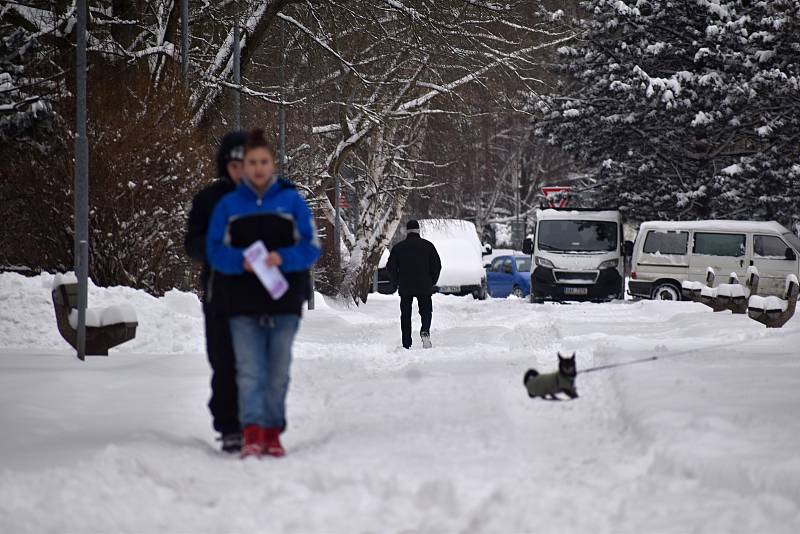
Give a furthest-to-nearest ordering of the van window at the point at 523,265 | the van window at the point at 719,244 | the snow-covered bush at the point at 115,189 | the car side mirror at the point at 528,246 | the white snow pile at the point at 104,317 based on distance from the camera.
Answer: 1. the van window at the point at 523,265
2. the car side mirror at the point at 528,246
3. the van window at the point at 719,244
4. the snow-covered bush at the point at 115,189
5. the white snow pile at the point at 104,317

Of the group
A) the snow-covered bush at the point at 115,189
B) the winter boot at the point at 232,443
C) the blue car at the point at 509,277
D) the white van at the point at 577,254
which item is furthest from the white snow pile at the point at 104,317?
the blue car at the point at 509,277

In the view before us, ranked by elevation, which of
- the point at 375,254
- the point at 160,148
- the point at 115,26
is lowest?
the point at 375,254

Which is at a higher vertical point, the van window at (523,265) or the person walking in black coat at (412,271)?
the person walking in black coat at (412,271)

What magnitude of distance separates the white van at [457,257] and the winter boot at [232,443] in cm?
2718

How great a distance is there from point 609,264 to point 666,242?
2008mm

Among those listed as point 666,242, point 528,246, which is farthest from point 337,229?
point 666,242

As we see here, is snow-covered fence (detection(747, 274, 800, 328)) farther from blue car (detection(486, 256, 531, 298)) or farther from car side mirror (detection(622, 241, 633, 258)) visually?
blue car (detection(486, 256, 531, 298))

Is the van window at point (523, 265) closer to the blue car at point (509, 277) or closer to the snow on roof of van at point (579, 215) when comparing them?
the blue car at point (509, 277)

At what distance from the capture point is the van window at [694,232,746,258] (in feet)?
89.9

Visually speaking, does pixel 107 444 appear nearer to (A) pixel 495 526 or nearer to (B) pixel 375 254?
(A) pixel 495 526

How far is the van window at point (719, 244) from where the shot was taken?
2739 cm

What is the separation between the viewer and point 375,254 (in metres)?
30.8

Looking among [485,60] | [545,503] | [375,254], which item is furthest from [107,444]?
[375,254]

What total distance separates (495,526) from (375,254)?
1009 inches
